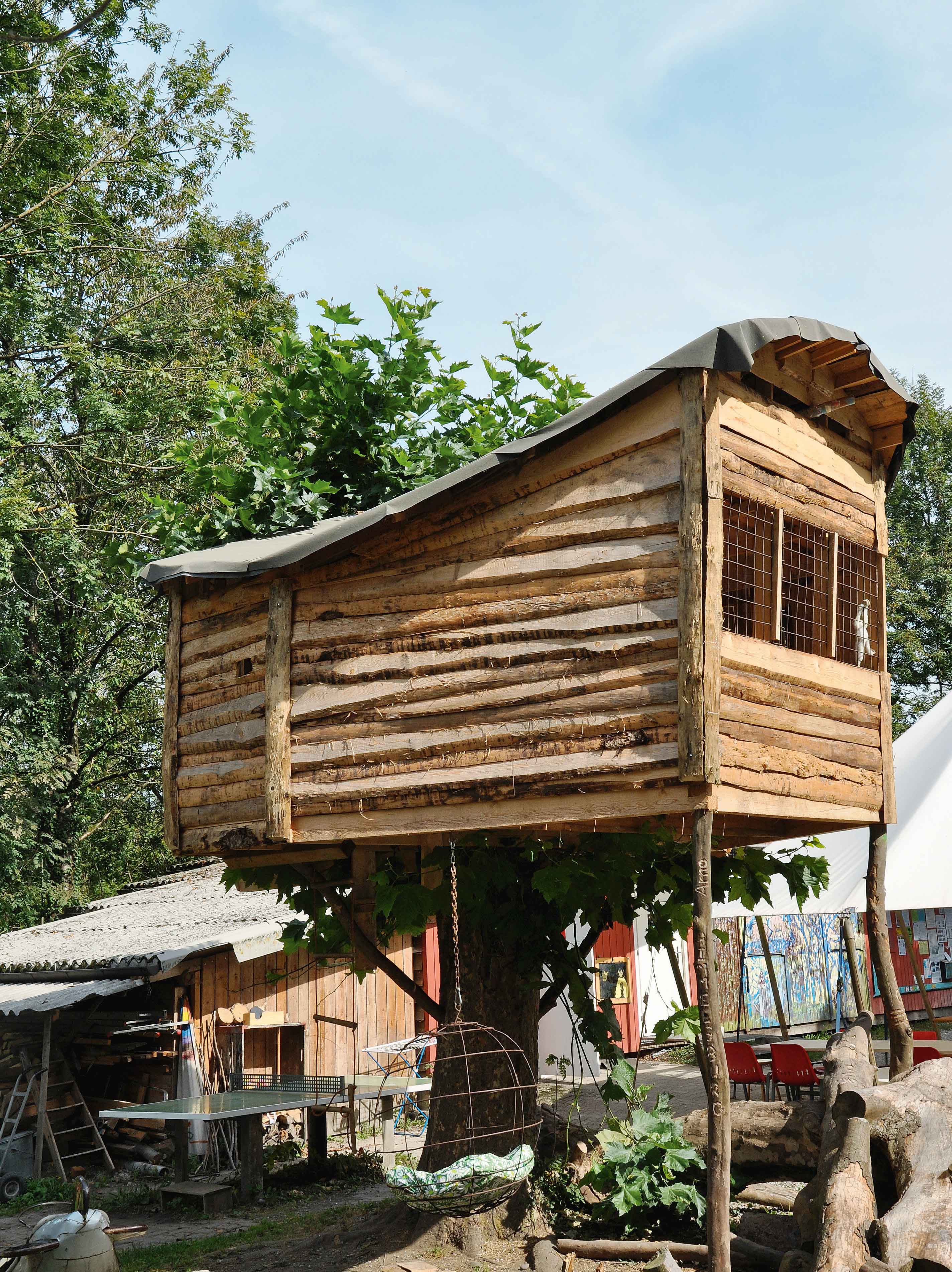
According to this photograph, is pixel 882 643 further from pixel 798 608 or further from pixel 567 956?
pixel 567 956

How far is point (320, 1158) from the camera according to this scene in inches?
533

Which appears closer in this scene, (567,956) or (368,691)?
(368,691)

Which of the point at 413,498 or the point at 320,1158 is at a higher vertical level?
the point at 413,498

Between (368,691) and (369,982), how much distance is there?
33.6 feet

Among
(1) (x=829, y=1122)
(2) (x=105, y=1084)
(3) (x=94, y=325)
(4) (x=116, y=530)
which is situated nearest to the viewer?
(1) (x=829, y=1122)

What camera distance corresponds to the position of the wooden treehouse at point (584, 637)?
690cm

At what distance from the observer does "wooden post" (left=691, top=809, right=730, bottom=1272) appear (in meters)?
6.56

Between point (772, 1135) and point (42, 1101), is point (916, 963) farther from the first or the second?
point (42, 1101)

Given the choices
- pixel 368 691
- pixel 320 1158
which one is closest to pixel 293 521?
pixel 368 691

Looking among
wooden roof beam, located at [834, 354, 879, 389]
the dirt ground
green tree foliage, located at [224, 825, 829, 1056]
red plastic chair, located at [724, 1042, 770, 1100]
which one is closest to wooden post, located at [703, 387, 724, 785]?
wooden roof beam, located at [834, 354, 879, 389]

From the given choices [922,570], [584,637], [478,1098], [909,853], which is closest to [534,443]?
[584,637]

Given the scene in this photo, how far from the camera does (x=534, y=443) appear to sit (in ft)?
23.8

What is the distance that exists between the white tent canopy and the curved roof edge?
6.97 m

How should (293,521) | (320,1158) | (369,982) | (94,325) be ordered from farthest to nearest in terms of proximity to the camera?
1. (94,325)
2. (369,982)
3. (320,1158)
4. (293,521)
